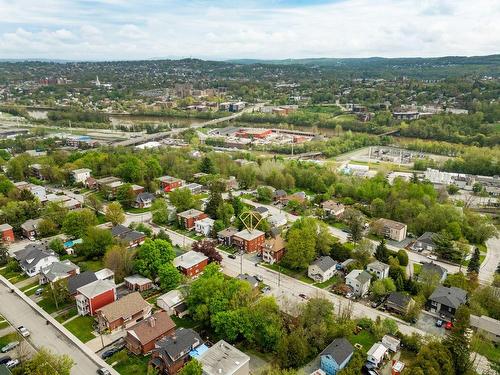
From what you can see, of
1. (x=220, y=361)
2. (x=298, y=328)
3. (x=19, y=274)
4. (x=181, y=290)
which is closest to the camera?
(x=220, y=361)

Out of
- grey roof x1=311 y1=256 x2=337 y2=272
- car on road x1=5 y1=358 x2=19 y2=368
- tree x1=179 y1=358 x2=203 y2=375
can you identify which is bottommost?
car on road x1=5 y1=358 x2=19 y2=368

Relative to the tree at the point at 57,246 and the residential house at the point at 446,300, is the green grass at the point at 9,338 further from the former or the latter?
the residential house at the point at 446,300

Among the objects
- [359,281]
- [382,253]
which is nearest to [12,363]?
A: [359,281]

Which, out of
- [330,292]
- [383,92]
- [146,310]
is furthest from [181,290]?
[383,92]

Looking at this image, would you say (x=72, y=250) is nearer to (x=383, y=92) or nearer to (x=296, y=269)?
(x=296, y=269)

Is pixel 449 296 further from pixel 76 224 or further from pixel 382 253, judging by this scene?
pixel 76 224

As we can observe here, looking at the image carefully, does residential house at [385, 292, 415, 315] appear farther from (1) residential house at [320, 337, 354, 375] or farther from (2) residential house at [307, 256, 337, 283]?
(1) residential house at [320, 337, 354, 375]

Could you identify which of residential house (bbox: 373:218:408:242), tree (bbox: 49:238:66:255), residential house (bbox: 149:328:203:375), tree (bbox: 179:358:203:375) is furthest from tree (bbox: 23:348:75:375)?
residential house (bbox: 373:218:408:242)
